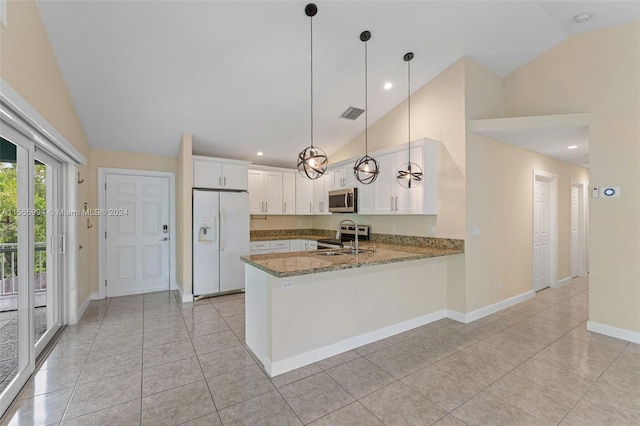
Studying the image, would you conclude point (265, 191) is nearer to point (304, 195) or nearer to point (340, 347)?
point (304, 195)

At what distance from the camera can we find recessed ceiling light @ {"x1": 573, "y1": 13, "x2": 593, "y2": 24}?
3133mm

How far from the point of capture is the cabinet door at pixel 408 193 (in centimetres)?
384

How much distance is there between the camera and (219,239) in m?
4.78

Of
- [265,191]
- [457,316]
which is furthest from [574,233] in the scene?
[265,191]

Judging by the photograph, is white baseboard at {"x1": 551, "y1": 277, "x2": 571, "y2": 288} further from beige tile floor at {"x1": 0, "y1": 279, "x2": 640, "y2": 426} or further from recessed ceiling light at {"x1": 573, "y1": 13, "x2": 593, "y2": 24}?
recessed ceiling light at {"x1": 573, "y1": 13, "x2": 593, "y2": 24}

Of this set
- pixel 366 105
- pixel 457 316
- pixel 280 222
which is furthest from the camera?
pixel 280 222

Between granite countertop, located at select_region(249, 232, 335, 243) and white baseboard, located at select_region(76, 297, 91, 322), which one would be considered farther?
granite countertop, located at select_region(249, 232, 335, 243)

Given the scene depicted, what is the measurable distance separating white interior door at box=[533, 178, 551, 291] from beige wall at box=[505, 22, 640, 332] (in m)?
1.49

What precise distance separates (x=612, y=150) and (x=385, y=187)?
255 centimetres

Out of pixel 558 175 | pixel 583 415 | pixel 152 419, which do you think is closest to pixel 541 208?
pixel 558 175

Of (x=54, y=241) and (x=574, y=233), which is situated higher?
(x=54, y=241)

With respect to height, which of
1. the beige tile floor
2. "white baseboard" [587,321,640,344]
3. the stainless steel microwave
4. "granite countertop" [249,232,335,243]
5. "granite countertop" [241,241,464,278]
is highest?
the stainless steel microwave

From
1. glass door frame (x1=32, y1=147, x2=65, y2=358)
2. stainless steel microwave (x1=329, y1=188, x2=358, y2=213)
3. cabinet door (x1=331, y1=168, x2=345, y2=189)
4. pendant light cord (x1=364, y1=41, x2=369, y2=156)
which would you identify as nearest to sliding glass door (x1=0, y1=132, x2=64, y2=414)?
glass door frame (x1=32, y1=147, x2=65, y2=358)

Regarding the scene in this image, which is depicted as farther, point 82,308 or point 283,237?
point 283,237
